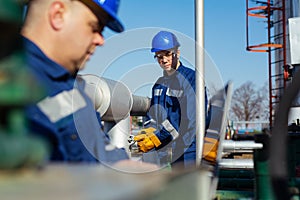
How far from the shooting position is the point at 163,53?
381 centimetres

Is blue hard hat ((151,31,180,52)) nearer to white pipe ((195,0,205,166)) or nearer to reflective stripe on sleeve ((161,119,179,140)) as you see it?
white pipe ((195,0,205,166))

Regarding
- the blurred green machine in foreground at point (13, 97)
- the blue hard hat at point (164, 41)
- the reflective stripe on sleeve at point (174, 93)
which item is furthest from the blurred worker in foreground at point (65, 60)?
the blue hard hat at point (164, 41)

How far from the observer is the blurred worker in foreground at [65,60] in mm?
1182

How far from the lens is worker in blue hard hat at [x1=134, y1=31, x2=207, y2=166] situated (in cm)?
368

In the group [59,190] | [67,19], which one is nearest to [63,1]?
[67,19]

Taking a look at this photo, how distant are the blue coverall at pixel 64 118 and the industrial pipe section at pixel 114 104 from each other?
1.56 m

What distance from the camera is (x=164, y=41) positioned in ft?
12.9

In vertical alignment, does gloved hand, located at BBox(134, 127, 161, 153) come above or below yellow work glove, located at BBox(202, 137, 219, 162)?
below

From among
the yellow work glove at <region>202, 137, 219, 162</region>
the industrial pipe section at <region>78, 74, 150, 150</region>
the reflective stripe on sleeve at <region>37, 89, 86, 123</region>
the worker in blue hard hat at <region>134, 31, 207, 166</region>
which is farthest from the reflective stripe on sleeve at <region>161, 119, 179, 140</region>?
the reflective stripe on sleeve at <region>37, 89, 86, 123</region>

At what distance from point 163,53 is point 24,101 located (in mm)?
3316

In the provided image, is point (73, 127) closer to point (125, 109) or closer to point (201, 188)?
point (201, 188)

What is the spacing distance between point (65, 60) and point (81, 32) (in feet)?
0.32

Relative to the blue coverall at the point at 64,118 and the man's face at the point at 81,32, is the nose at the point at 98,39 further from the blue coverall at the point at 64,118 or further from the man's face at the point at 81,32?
the blue coverall at the point at 64,118

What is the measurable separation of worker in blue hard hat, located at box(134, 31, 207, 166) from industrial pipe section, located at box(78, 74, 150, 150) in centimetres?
18
